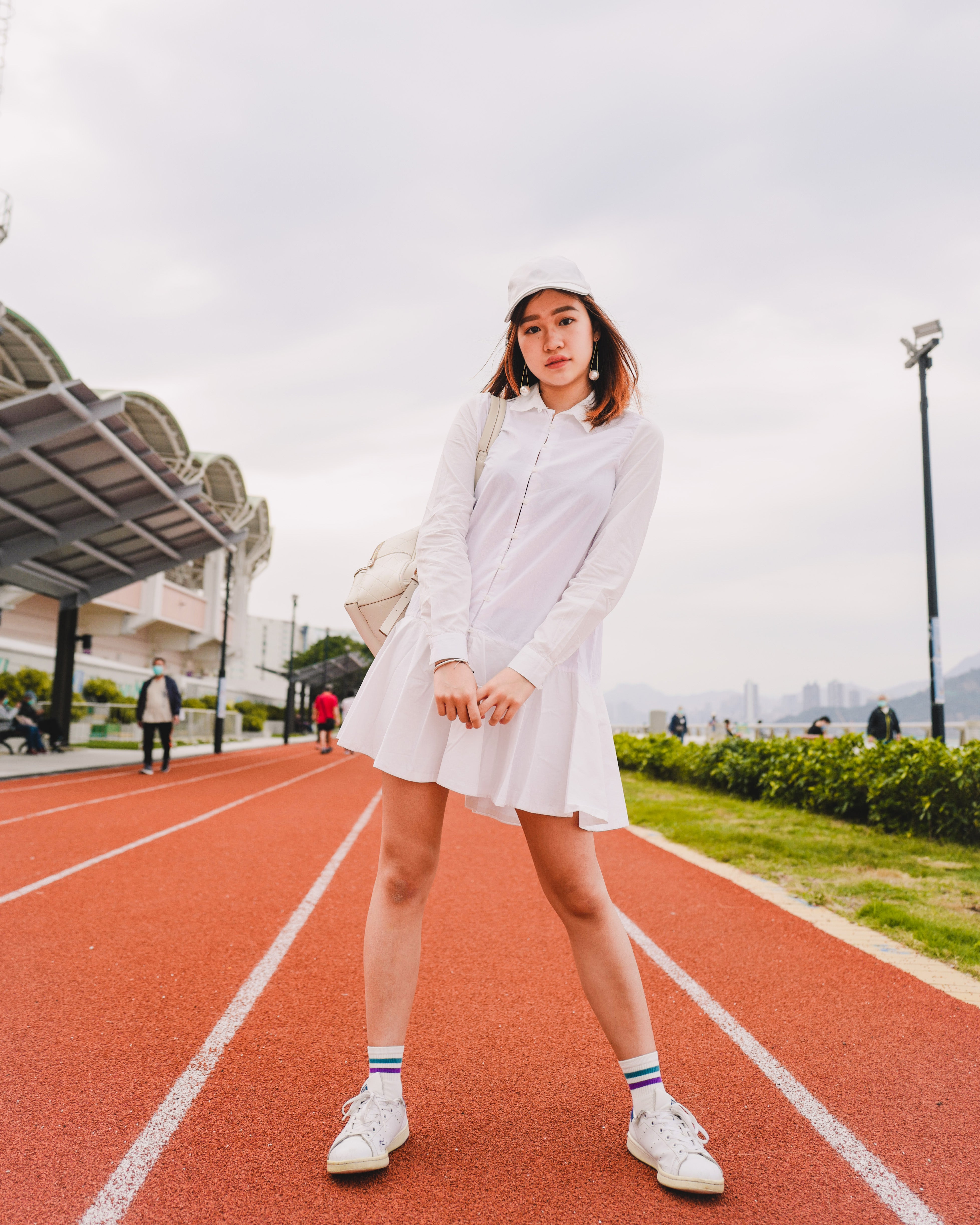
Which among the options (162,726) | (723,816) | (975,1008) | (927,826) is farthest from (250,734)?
(975,1008)

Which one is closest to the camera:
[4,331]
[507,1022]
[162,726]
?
[507,1022]

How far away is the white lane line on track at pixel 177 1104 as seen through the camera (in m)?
1.87

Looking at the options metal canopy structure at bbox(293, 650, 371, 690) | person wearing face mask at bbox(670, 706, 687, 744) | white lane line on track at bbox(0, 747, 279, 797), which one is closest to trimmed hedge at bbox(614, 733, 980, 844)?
white lane line on track at bbox(0, 747, 279, 797)

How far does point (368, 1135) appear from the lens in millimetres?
1960

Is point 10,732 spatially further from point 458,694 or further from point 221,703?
point 458,694

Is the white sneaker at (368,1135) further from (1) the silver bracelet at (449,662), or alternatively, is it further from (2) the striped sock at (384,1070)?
(1) the silver bracelet at (449,662)

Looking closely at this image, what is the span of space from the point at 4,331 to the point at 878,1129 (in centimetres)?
3388

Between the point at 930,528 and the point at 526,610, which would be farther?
the point at 930,528

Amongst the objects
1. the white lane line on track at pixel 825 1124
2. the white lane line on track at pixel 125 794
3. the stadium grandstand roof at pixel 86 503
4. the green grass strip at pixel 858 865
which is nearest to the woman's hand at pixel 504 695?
the white lane line on track at pixel 825 1124

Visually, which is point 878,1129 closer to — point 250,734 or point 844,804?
point 844,804

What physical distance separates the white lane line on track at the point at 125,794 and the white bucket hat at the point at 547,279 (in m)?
7.86

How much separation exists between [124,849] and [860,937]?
219 inches

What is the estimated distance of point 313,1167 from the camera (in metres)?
2.03

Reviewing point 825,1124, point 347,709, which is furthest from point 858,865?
point 347,709
